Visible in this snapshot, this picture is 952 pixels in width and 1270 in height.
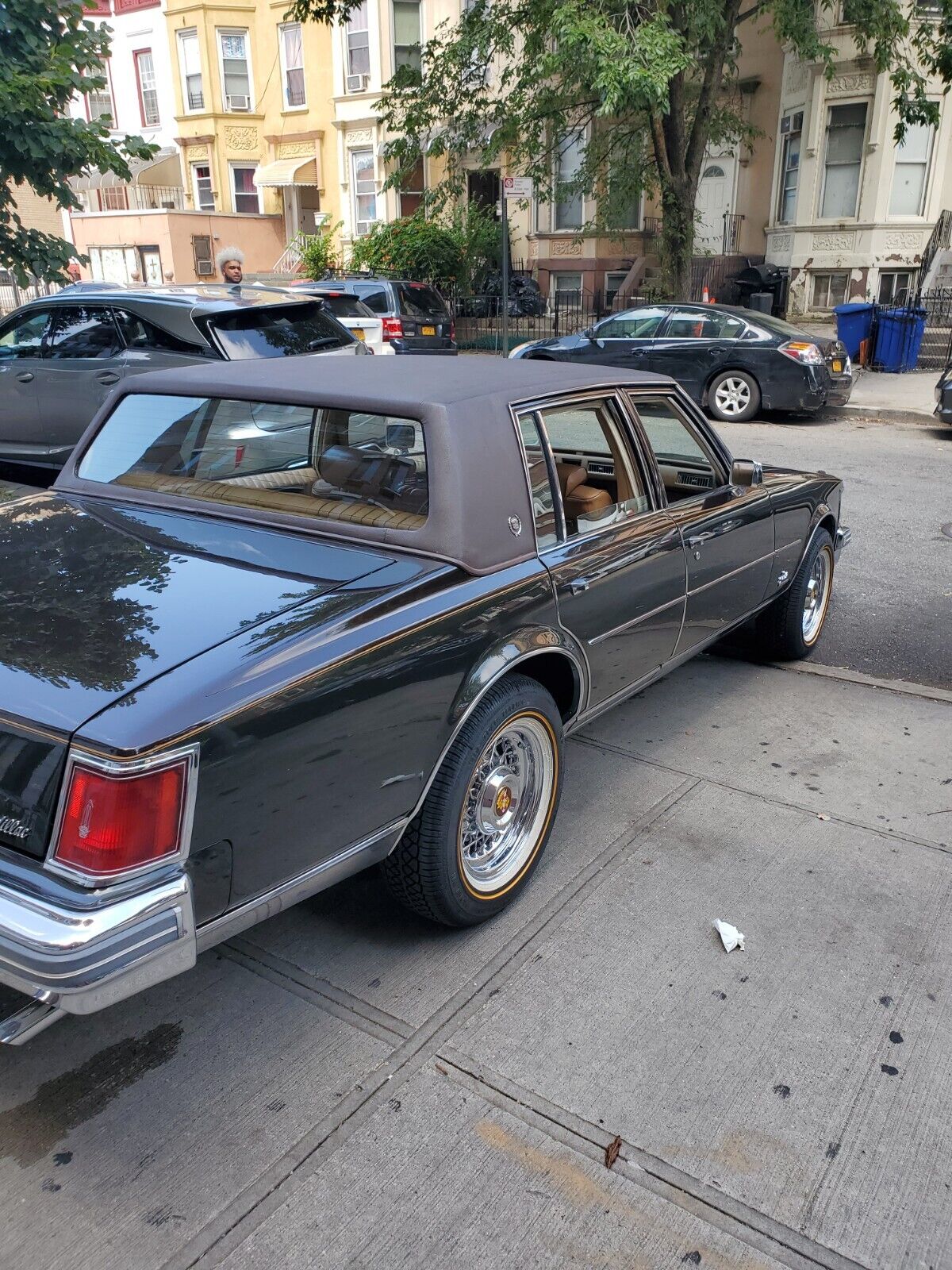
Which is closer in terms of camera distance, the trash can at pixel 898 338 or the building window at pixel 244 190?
the trash can at pixel 898 338

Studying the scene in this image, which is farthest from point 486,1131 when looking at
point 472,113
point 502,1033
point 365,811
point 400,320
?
point 472,113

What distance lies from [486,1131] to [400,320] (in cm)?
1437

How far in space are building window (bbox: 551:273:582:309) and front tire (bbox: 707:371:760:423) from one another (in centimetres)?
1192

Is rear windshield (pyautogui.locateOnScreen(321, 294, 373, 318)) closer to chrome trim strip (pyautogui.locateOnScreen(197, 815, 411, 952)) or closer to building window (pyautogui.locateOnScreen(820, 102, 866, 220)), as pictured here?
chrome trim strip (pyautogui.locateOnScreen(197, 815, 411, 952))

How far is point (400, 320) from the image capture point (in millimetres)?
15508

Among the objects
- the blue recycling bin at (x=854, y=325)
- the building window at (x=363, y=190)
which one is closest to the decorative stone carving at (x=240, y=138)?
the building window at (x=363, y=190)

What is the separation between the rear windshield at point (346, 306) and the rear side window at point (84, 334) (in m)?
4.31

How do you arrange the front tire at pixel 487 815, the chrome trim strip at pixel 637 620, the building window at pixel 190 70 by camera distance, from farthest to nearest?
the building window at pixel 190 70 → the chrome trim strip at pixel 637 620 → the front tire at pixel 487 815

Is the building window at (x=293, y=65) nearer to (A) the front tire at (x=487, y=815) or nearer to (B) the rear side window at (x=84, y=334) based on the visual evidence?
(B) the rear side window at (x=84, y=334)

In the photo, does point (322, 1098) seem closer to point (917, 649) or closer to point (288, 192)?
point (917, 649)

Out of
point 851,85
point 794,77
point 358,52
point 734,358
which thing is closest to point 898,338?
point 734,358

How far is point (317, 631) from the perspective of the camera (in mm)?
2514

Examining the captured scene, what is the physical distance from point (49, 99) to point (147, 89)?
2647cm

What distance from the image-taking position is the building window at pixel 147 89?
31438 mm
